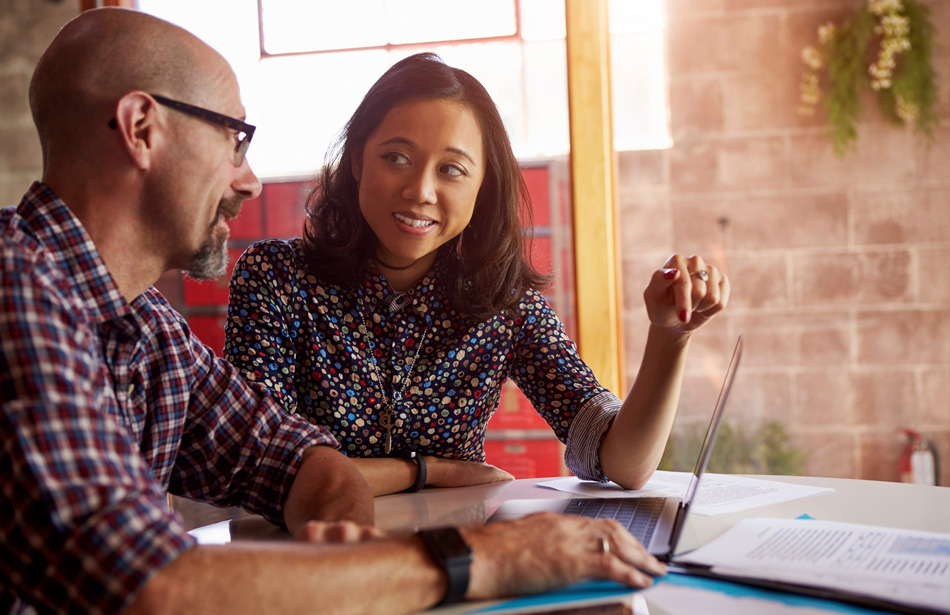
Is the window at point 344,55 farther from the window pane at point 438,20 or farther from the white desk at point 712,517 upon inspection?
the white desk at point 712,517

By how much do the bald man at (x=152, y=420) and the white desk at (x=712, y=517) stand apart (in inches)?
3.4

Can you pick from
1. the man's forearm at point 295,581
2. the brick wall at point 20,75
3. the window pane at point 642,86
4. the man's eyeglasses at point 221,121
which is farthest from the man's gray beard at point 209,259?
the window pane at point 642,86

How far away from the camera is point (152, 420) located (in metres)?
1.05

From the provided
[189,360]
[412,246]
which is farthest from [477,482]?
[189,360]

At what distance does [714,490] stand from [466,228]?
763mm

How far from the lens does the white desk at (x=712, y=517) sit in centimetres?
101

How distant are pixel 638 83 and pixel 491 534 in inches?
116

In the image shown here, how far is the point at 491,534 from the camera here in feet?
2.64

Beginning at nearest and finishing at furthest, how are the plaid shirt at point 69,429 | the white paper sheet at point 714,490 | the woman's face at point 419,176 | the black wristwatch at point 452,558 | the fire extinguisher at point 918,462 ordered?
the plaid shirt at point 69,429
the black wristwatch at point 452,558
the white paper sheet at point 714,490
the woman's face at point 419,176
the fire extinguisher at point 918,462

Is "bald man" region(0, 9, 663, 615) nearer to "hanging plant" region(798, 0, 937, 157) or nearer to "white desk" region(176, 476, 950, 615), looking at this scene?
"white desk" region(176, 476, 950, 615)

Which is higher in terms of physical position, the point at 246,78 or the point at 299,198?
the point at 246,78

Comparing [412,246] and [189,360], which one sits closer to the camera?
[189,360]

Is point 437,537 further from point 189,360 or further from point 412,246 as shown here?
point 412,246

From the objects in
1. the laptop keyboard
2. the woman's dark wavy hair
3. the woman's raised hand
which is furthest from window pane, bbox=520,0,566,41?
the laptop keyboard
